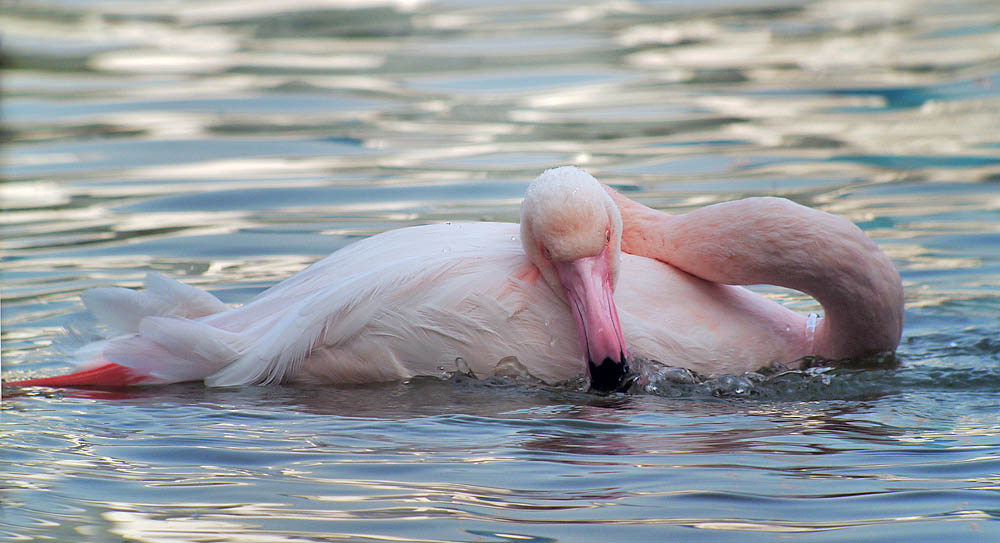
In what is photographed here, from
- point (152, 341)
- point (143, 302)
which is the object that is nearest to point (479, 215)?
point (143, 302)

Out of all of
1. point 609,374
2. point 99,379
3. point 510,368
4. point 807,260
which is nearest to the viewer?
point 609,374

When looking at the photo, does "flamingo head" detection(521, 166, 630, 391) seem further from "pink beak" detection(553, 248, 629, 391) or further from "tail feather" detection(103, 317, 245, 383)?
"tail feather" detection(103, 317, 245, 383)

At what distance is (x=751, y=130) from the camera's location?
10688 mm

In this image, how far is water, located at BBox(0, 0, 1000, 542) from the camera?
12.7 feet

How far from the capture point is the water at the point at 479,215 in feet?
Answer: 12.7

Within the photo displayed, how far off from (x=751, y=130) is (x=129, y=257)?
5139mm

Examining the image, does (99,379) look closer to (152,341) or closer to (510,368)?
(152,341)

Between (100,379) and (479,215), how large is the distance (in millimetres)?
3229

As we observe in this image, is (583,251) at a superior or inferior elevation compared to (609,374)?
superior

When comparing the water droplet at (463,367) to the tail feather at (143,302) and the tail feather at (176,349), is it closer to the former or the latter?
the tail feather at (176,349)

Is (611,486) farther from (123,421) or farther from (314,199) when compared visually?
(314,199)

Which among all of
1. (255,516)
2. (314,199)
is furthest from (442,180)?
(255,516)

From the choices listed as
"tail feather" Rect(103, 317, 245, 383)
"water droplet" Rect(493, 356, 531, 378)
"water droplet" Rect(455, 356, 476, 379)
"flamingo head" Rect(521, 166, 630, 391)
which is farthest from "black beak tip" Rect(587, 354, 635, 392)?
"tail feather" Rect(103, 317, 245, 383)

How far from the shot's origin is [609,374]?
4.88 meters
